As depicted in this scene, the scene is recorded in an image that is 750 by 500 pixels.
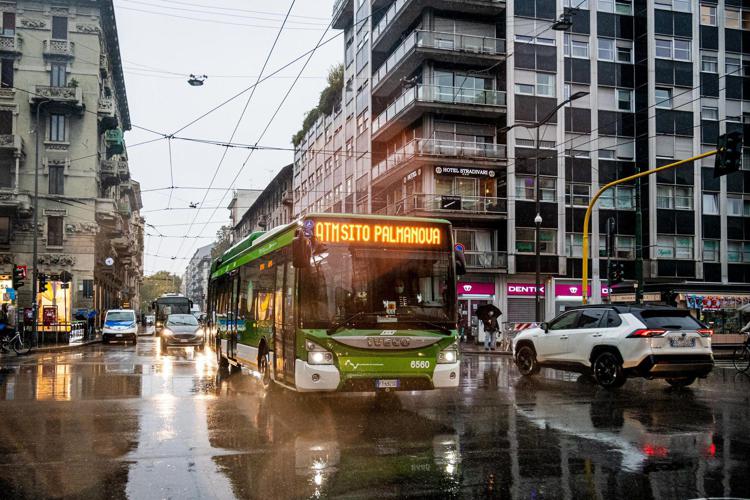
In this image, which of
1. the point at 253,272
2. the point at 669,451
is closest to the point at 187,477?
the point at 669,451

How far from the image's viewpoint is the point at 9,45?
42.6m

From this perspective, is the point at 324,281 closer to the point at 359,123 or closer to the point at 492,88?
the point at 492,88

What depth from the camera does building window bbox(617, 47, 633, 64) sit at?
42750mm

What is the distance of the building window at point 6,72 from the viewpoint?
42.8 m

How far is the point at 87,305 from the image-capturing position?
44.5 metres

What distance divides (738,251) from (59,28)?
44.5m

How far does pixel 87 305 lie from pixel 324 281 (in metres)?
38.6

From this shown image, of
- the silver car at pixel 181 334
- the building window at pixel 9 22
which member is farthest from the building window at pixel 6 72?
the silver car at pixel 181 334

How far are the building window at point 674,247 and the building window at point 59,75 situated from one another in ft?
124

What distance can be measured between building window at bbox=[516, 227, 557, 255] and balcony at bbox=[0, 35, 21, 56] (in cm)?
3192

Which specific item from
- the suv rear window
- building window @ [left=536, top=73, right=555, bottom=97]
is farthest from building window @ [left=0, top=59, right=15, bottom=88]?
the suv rear window

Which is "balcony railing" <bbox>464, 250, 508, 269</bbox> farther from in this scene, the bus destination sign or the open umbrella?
the bus destination sign

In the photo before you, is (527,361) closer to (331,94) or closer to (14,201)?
(14,201)

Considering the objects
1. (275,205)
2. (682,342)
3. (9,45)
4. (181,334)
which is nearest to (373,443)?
(682,342)
